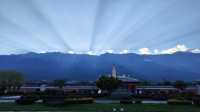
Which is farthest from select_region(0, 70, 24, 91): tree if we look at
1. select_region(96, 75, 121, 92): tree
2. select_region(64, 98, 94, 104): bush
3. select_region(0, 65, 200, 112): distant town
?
select_region(64, 98, 94, 104): bush

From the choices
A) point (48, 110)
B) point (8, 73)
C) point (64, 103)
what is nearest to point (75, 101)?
point (64, 103)

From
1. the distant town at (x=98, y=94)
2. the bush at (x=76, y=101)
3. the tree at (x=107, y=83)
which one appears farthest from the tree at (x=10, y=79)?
the bush at (x=76, y=101)

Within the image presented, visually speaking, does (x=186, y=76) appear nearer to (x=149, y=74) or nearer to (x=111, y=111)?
(x=149, y=74)

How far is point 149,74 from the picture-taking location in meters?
193

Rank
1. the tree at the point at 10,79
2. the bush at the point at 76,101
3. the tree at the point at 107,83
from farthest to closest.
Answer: the tree at the point at 10,79
the tree at the point at 107,83
the bush at the point at 76,101

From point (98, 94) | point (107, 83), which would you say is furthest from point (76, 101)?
point (107, 83)

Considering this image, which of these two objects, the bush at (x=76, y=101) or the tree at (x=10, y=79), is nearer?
the bush at (x=76, y=101)

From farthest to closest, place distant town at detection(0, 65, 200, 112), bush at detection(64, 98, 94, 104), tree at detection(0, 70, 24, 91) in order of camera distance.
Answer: tree at detection(0, 70, 24, 91), distant town at detection(0, 65, 200, 112), bush at detection(64, 98, 94, 104)

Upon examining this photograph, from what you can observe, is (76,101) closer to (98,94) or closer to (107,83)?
(98,94)

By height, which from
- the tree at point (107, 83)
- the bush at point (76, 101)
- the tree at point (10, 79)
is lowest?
the bush at point (76, 101)

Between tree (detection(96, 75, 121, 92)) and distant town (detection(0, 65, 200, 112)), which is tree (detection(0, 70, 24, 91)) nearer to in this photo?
distant town (detection(0, 65, 200, 112))

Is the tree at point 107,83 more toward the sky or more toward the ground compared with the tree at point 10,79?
more toward the ground

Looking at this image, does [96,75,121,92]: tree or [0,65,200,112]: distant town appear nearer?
[0,65,200,112]: distant town

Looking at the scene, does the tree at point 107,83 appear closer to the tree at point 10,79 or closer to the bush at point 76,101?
the bush at point 76,101
